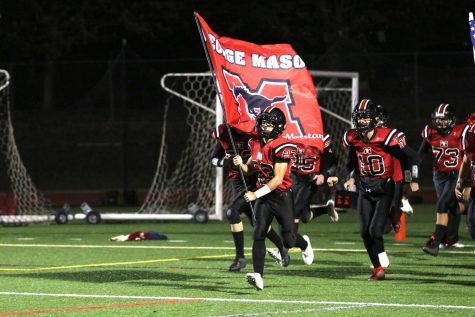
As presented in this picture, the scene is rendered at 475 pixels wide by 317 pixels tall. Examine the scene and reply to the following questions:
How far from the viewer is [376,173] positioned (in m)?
13.3

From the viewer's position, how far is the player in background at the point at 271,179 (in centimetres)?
1203

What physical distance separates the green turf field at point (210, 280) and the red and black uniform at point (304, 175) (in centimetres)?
61

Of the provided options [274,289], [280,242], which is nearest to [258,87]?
[280,242]

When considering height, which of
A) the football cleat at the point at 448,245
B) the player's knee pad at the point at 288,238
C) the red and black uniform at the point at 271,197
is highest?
the red and black uniform at the point at 271,197

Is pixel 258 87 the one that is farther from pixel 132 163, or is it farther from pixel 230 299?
pixel 132 163

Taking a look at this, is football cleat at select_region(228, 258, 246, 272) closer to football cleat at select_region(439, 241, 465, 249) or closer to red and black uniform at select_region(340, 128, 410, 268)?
red and black uniform at select_region(340, 128, 410, 268)

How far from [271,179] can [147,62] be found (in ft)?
54.9

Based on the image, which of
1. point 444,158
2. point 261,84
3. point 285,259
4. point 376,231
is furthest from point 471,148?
point 444,158

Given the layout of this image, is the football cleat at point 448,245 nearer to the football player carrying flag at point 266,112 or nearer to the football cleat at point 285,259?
the football player carrying flag at point 266,112

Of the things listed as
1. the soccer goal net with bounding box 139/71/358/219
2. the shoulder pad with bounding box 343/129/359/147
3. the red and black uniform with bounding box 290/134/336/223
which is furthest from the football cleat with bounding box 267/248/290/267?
the soccer goal net with bounding box 139/71/358/219

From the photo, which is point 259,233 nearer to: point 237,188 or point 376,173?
point 376,173

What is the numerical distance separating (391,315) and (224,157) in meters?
4.25

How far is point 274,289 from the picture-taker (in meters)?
12.1

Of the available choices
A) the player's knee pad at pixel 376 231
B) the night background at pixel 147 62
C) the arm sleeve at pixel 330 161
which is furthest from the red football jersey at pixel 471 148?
the night background at pixel 147 62
